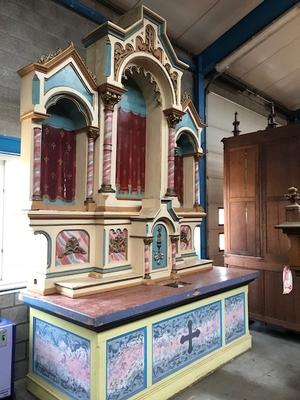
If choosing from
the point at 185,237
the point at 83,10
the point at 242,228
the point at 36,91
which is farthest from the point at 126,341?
the point at 83,10

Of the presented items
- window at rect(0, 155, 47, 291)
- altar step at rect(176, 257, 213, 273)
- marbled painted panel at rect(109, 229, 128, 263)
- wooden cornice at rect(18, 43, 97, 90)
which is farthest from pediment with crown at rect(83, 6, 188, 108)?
altar step at rect(176, 257, 213, 273)

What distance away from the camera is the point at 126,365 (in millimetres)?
2379

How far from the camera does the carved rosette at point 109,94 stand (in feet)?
9.32

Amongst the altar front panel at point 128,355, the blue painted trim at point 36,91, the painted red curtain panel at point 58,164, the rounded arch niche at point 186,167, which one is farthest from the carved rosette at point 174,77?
the altar front panel at point 128,355

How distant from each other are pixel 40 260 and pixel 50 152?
85 cm

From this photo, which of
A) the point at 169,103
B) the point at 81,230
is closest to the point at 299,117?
the point at 169,103

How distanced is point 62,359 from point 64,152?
5.19 feet

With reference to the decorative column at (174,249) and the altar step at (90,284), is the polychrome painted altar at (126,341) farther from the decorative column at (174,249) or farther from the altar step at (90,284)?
the decorative column at (174,249)

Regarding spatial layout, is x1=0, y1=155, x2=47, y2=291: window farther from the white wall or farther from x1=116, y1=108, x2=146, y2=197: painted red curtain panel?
the white wall

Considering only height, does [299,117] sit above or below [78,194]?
above

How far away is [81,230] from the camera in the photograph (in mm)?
2812

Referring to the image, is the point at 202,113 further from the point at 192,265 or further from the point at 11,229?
the point at 11,229

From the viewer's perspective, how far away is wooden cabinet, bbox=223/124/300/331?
13.3 feet

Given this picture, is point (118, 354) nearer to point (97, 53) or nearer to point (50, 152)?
point (50, 152)
